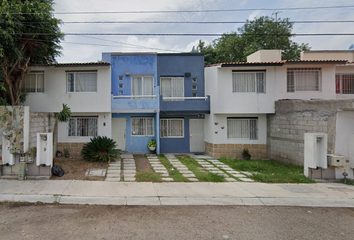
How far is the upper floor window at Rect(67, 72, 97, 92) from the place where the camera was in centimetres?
1239

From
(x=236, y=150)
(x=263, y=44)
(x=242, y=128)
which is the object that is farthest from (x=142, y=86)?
(x=263, y=44)

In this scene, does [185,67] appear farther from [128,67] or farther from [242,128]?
[242,128]

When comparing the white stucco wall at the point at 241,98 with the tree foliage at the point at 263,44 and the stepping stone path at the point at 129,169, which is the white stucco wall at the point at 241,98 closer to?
the stepping stone path at the point at 129,169

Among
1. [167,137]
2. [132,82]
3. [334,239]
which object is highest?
[132,82]

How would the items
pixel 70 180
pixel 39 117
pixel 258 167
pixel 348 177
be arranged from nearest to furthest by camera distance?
1. pixel 70 180
2. pixel 348 177
3. pixel 39 117
4. pixel 258 167

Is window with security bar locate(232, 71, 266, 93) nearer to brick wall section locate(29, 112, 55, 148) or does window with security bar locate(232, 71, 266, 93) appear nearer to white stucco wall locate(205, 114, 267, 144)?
white stucco wall locate(205, 114, 267, 144)

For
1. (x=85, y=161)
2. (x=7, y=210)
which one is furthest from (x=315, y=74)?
(x=7, y=210)

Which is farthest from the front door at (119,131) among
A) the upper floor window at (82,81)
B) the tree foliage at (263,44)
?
the tree foliage at (263,44)

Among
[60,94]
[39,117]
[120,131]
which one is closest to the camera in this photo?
[39,117]

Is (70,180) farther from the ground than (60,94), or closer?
closer

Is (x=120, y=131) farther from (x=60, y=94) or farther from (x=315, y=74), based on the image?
(x=315, y=74)

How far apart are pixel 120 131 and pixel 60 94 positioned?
3.82 m

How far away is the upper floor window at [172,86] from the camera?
1430 centimetres

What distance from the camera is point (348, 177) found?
8.59 m
